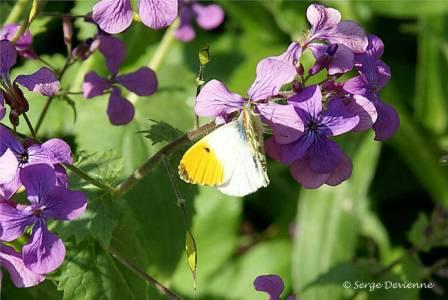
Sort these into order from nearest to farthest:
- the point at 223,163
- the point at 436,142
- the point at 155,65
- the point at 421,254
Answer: the point at 223,163
the point at 155,65
the point at 421,254
the point at 436,142

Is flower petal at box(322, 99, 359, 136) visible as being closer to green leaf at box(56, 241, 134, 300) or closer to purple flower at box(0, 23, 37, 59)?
green leaf at box(56, 241, 134, 300)

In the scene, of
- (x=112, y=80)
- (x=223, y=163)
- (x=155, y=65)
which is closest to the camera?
(x=223, y=163)

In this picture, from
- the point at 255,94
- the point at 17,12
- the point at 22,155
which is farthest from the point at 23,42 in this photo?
the point at 255,94

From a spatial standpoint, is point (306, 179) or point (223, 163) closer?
point (223, 163)

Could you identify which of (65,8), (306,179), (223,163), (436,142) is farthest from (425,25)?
(223,163)

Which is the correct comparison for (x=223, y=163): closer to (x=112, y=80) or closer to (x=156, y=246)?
(x=112, y=80)

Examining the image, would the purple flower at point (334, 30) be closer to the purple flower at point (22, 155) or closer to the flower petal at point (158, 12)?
the flower petal at point (158, 12)
